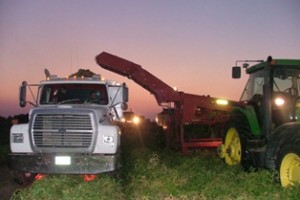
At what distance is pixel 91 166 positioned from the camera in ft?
26.7

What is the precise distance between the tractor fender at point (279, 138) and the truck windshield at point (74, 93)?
3.89 metres

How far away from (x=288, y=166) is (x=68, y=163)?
4107mm

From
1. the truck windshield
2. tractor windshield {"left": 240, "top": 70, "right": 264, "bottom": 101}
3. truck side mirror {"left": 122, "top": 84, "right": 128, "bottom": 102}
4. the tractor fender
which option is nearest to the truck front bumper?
truck side mirror {"left": 122, "top": 84, "right": 128, "bottom": 102}

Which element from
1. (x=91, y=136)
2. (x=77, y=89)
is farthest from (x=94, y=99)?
(x=91, y=136)

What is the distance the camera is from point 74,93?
33.1ft

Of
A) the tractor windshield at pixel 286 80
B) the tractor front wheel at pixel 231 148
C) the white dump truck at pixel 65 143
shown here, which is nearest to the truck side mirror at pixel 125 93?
the white dump truck at pixel 65 143

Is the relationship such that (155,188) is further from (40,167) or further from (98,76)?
(98,76)

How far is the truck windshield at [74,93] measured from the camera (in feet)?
32.7

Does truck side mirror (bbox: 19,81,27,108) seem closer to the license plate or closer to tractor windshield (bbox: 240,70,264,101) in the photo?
the license plate

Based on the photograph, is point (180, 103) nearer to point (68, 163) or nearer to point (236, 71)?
point (236, 71)

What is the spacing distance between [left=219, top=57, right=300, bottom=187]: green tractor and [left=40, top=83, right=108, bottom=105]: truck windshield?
10.5 feet

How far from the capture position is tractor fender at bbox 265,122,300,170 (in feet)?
24.4

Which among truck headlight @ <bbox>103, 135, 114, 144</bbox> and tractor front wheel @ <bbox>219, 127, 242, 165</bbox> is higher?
truck headlight @ <bbox>103, 135, 114, 144</bbox>

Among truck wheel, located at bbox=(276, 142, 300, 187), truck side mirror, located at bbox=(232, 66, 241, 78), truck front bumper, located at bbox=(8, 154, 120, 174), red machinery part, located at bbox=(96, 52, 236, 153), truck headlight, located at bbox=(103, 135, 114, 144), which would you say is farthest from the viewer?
red machinery part, located at bbox=(96, 52, 236, 153)
